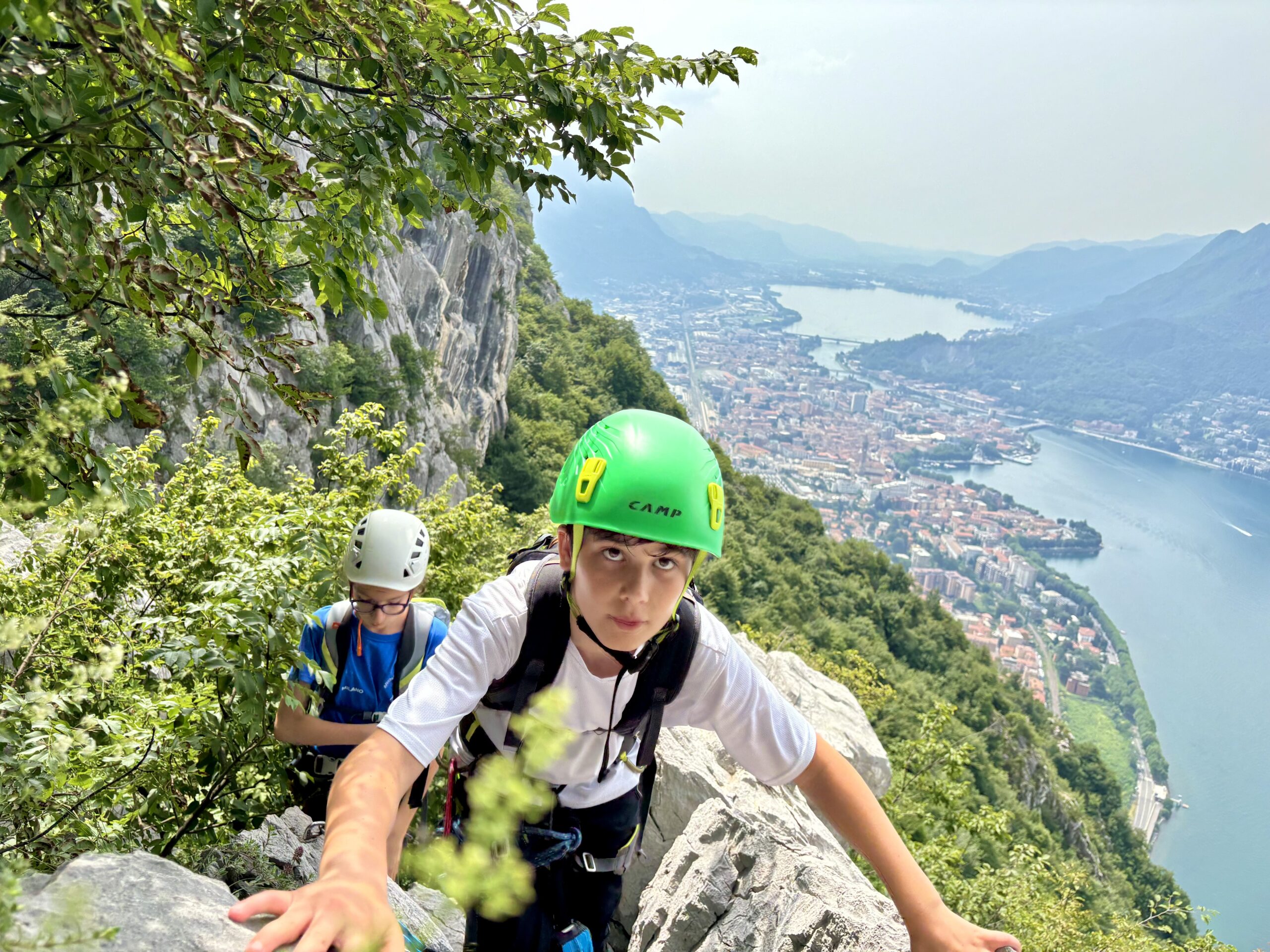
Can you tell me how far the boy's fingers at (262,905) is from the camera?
115 centimetres

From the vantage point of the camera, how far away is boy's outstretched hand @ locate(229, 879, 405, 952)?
3.65 feet

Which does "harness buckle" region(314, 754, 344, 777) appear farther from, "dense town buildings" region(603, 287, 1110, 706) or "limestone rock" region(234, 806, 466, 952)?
"dense town buildings" region(603, 287, 1110, 706)

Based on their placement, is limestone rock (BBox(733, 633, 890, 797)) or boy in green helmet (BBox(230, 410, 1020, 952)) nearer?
boy in green helmet (BBox(230, 410, 1020, 952))

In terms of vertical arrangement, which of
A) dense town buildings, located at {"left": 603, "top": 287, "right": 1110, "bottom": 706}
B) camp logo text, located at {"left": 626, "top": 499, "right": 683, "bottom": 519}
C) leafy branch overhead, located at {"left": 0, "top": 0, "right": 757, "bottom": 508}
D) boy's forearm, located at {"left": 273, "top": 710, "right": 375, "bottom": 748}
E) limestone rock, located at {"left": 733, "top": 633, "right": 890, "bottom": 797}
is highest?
leafy branch overhead, located at {"left": 0, "top": 0, "right": 757, "bottom": 508}

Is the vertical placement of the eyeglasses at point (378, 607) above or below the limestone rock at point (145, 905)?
below

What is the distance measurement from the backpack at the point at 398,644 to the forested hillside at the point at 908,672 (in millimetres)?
9978

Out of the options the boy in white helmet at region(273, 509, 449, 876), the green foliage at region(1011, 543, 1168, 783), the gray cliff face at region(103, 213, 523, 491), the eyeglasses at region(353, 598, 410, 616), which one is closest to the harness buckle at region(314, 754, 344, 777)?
the boy in white helmet at region(273, 509, 449, 876)

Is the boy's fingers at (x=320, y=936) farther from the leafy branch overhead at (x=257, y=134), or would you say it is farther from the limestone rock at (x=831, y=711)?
the limestone rock at (x=831, y=711)

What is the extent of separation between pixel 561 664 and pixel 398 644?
1851 mm

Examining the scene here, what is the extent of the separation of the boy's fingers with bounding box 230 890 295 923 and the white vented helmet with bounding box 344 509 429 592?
2.78 meters

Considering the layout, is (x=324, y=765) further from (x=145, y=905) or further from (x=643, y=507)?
(x=643, y=507)

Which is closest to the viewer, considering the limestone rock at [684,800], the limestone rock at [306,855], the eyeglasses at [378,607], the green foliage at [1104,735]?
the limestone rock at [306,855]

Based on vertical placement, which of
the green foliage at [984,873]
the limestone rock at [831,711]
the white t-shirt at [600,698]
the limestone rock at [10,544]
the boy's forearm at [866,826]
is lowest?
the green foliage at [984,873]

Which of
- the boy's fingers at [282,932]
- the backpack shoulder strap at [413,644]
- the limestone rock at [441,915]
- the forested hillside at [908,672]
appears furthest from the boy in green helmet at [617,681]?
the forested hillside at [908,672]
